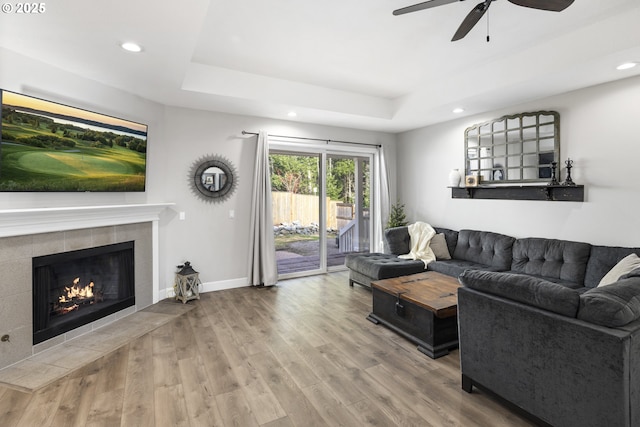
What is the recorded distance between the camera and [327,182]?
5668 millimetres

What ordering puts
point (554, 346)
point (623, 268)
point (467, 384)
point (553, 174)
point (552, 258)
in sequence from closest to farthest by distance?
point (554, 346), point (467, 384), point (623, 268), point (552, 258), point (553, 174)

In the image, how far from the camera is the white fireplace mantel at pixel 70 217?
2596 millimetres

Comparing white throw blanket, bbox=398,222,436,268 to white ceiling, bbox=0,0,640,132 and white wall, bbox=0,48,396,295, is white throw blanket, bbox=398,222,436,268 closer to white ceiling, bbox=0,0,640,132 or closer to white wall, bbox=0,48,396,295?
white ceiling, bbox=0,0,640,132

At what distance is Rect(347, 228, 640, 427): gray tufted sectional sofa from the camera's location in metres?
1.53

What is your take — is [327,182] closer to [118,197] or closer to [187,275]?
[187,275]

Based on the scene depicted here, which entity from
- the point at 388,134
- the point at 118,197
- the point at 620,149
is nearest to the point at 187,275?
the point at 118,197

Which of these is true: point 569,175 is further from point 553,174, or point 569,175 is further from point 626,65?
point 626,65

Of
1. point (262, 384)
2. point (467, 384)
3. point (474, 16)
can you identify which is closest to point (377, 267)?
point (467, 384)

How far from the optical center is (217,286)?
4672 mm

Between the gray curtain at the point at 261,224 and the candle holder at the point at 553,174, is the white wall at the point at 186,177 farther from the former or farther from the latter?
the candle holder at the point at 553,174

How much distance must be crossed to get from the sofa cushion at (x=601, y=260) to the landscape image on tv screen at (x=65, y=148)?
16.9 feet

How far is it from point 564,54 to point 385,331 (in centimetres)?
322

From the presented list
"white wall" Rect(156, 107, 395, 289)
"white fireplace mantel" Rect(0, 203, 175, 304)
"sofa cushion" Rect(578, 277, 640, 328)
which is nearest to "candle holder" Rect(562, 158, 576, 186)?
"sofa cushion" Rect(578, 277, 640, 328)

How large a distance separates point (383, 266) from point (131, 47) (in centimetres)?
358
